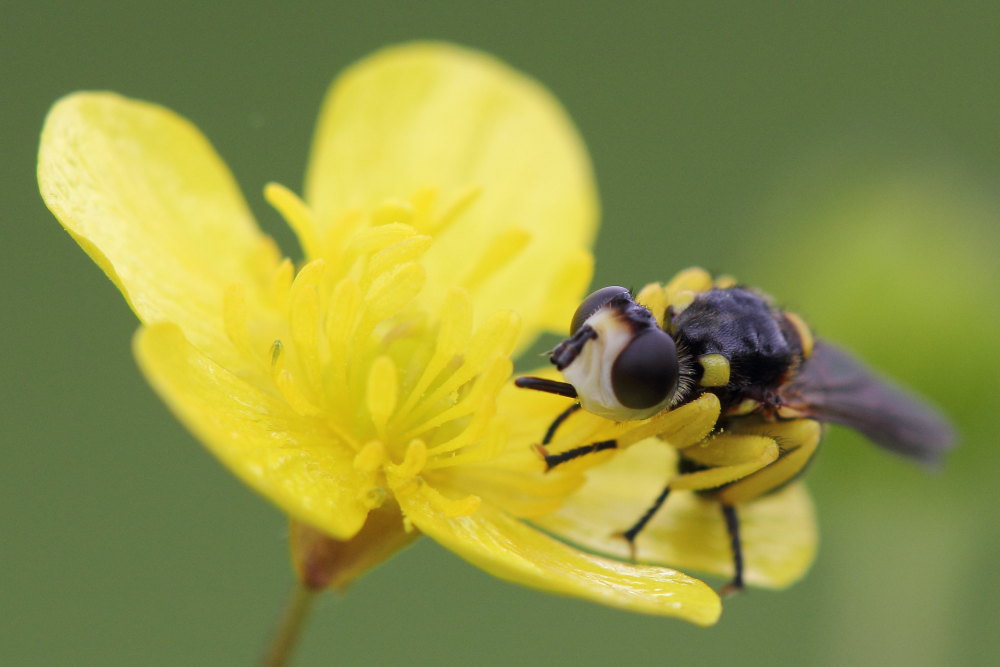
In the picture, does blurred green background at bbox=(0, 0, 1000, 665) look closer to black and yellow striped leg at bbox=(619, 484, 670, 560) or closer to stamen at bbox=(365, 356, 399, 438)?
stamen at bbox=(365, 356, 399, 438)

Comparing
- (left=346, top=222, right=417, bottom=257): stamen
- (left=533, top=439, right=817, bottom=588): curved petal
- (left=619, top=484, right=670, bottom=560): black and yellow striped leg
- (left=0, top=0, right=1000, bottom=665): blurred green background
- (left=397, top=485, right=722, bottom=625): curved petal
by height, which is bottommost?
(left=0, top=0, right=1000, bottom=665): blurred green background

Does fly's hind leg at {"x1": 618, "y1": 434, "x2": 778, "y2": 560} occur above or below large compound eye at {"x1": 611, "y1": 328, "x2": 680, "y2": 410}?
below

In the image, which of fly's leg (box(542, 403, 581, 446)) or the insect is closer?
the insect

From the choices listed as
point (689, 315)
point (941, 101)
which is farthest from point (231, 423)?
point (941, 101)

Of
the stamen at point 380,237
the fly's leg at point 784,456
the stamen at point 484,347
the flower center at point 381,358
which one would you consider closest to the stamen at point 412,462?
the flower center at point 381,358

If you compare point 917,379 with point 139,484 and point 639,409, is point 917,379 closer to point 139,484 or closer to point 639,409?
point 639,409

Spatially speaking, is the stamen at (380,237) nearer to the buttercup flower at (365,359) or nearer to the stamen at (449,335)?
the buttercup flower at (365,359)

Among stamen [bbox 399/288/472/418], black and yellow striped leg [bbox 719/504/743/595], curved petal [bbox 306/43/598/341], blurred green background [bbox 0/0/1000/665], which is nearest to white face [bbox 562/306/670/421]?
stamen [bbox 399/288/472/418]
